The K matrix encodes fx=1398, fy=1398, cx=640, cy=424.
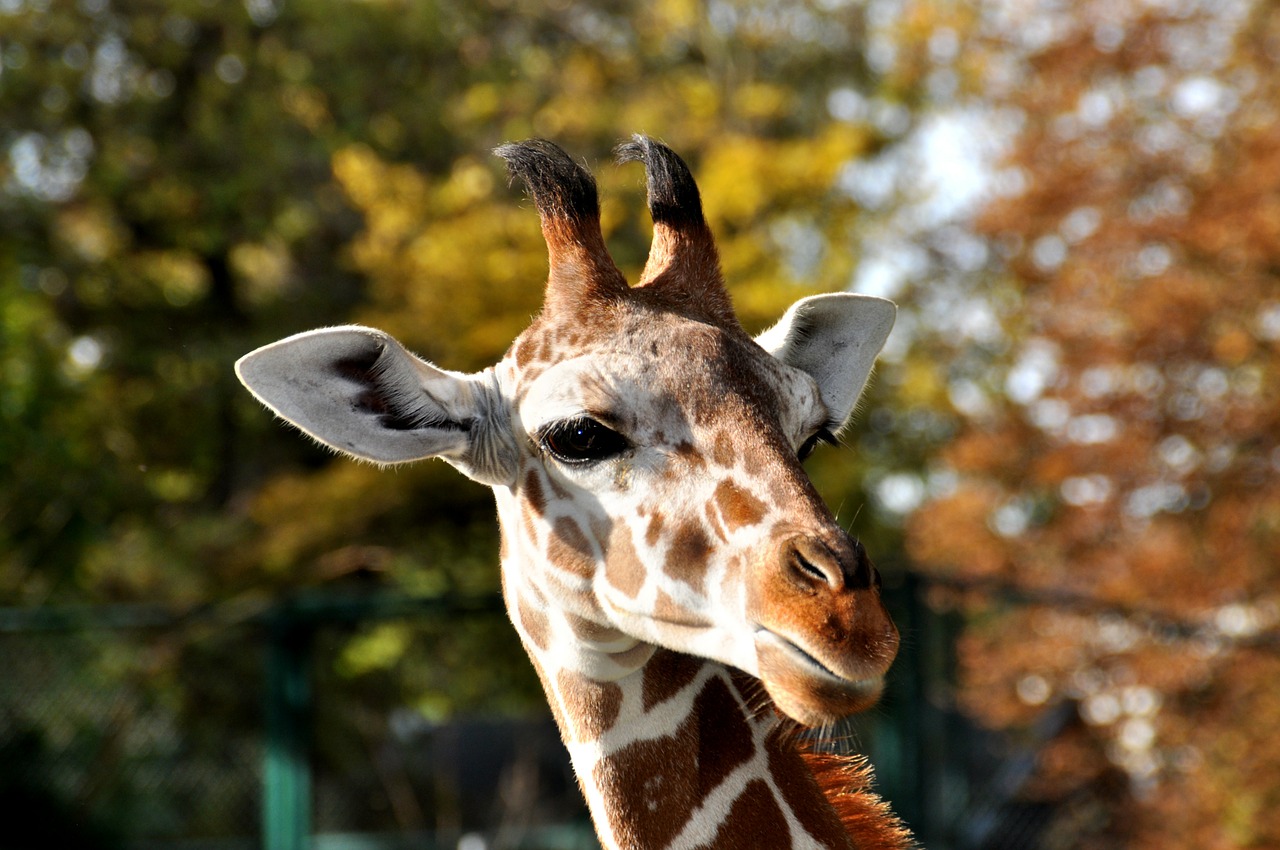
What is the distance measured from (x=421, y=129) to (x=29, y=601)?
5.42 m

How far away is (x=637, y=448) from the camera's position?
8.27ft

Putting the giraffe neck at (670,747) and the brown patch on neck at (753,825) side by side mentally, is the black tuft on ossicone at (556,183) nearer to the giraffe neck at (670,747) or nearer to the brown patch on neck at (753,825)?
the giraffe neck at (670,747)

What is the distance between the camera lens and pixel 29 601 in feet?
31.2

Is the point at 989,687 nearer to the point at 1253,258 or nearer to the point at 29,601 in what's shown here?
the point at 1253,258

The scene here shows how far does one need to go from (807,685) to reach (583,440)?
652 mm

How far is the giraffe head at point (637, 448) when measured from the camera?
219 centimetres

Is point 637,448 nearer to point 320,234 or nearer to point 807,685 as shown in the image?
point 807,685

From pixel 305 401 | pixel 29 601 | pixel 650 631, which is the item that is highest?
pixel 305 401

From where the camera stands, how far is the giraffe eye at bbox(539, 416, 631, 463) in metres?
2.53

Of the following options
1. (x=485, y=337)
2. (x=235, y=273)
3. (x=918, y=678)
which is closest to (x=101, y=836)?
(x=485, y=337)

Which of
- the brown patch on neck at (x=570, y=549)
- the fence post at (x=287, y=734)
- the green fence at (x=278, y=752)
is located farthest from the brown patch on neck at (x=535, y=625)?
the fence post at (x=287, y=734)

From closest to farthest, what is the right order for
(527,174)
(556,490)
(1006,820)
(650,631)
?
(650,631), (556,490), (527,174), (1006,820)

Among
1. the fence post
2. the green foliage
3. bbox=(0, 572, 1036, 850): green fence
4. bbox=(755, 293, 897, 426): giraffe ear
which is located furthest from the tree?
bbox=(755, 293, 897, 426): giraffe ear

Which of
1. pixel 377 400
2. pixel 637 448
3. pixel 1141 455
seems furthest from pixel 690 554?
pixel 1141 455
